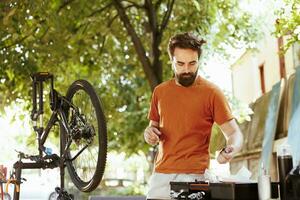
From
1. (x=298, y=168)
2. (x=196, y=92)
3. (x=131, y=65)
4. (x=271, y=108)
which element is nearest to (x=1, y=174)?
(x=196, y=92)

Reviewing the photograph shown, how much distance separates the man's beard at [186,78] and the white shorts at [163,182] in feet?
1.09

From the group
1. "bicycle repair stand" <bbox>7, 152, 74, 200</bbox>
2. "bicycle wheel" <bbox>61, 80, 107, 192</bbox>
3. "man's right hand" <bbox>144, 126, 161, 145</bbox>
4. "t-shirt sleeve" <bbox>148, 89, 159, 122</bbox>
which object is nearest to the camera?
"man's right hand" <bbox>144, 126, 161, 145</bbox>

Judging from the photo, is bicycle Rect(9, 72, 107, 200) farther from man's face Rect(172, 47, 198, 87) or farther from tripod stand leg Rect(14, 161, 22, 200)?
man's face Rect(172, 47, 198, 87)

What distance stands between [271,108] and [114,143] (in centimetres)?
230

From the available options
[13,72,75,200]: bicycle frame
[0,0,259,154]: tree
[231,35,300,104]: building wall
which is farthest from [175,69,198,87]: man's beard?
[231,35,300,104]: building wall

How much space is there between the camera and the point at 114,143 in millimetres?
7469

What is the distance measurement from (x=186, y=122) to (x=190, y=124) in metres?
0.02

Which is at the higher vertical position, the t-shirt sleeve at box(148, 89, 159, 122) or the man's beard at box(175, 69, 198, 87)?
the man's beard at box(175, 69, 198, 87)

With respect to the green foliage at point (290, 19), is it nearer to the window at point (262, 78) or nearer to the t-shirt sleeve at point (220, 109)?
the t-shirt sleeve at point (220, 109)

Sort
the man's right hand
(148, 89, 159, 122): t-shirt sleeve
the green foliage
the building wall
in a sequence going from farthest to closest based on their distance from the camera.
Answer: the building wall
the green foliage
(148, 89, 159, 122): t-shirt sleeve
the man's right hand

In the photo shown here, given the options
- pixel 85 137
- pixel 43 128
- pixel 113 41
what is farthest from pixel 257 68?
pixel 85 137

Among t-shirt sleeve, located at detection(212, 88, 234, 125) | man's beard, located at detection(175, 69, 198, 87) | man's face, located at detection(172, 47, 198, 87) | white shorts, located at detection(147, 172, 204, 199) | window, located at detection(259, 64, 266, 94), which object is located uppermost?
window, located at detection(259, 64, 266, 94)

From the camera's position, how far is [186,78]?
211 centimetres

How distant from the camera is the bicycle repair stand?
263cm
